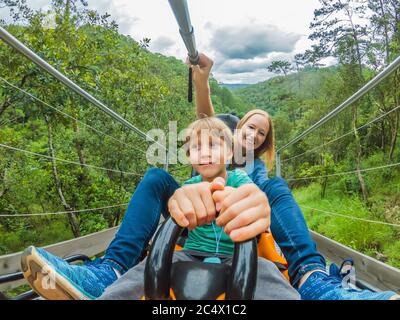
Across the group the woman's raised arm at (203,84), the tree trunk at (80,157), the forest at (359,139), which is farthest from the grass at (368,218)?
the tree trunk at (80,157)

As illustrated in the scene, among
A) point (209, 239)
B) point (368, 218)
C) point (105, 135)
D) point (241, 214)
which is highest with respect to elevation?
point (105, 135)

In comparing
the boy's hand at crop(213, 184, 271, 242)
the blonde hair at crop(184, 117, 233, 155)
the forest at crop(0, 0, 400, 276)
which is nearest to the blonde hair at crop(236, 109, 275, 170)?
the blonde hair at crop(184, 117, 233, 155)

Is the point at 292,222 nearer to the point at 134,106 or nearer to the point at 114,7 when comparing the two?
the point at 134,106

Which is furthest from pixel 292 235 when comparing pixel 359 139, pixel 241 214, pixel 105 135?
pixel 359 139

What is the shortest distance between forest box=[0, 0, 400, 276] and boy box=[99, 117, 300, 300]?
5.14ft

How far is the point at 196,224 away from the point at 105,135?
283 centimetres

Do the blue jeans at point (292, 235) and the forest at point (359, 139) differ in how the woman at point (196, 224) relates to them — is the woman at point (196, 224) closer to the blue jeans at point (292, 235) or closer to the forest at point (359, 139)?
the blue jeans at point (292, 235)

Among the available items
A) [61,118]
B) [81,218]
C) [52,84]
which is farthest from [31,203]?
[52,84]

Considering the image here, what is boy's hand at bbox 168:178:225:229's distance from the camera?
35cm

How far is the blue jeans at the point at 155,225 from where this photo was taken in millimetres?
718

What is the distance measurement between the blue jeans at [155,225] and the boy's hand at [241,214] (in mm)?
402

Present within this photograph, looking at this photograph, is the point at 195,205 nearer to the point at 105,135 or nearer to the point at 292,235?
the point at 292,235

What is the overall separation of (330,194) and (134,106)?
3.01m

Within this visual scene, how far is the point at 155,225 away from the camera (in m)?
0.79
